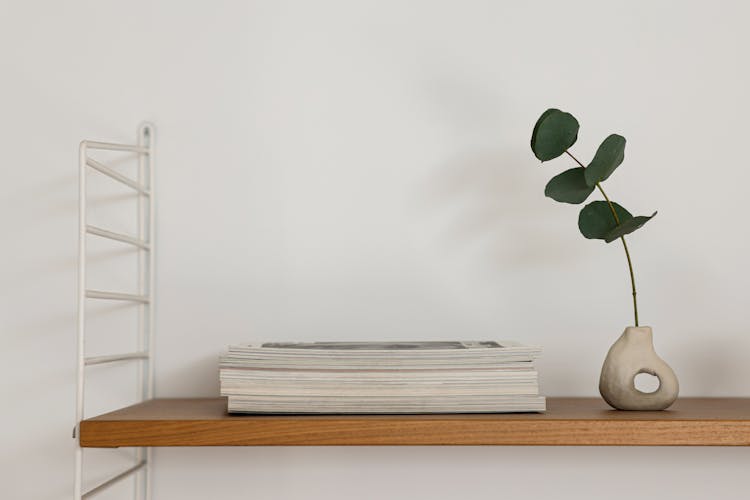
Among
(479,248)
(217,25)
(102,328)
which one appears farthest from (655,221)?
(102,328)

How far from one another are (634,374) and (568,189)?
0.24 metres

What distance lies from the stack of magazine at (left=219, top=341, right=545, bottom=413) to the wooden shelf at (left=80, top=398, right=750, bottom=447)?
25mm

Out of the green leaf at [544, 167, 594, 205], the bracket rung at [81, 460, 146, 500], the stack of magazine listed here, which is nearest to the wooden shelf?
the stack of magazine

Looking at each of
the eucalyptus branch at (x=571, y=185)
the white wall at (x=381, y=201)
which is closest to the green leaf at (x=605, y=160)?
the eucalyptus branch at (x=571, y=185)

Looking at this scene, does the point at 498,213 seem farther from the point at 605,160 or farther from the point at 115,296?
the point at 115,296

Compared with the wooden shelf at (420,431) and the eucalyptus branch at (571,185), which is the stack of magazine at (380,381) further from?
the eucalyptus branch at (571,185)

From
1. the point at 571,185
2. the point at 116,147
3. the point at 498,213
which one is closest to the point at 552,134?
the point at 571,185

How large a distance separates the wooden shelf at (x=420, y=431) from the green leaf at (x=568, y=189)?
0.90 ft

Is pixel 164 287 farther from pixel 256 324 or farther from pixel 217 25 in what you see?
pixel 217 25

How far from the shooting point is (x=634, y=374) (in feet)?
3.15

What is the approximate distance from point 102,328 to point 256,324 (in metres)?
0.22

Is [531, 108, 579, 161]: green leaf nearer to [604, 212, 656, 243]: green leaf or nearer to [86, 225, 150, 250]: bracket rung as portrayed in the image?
[604, 212, 656, 243]: green leaf

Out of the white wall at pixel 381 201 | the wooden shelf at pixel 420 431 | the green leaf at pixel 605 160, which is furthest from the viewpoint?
the white wall at pixel 381 201

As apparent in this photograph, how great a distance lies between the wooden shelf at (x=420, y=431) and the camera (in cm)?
85
